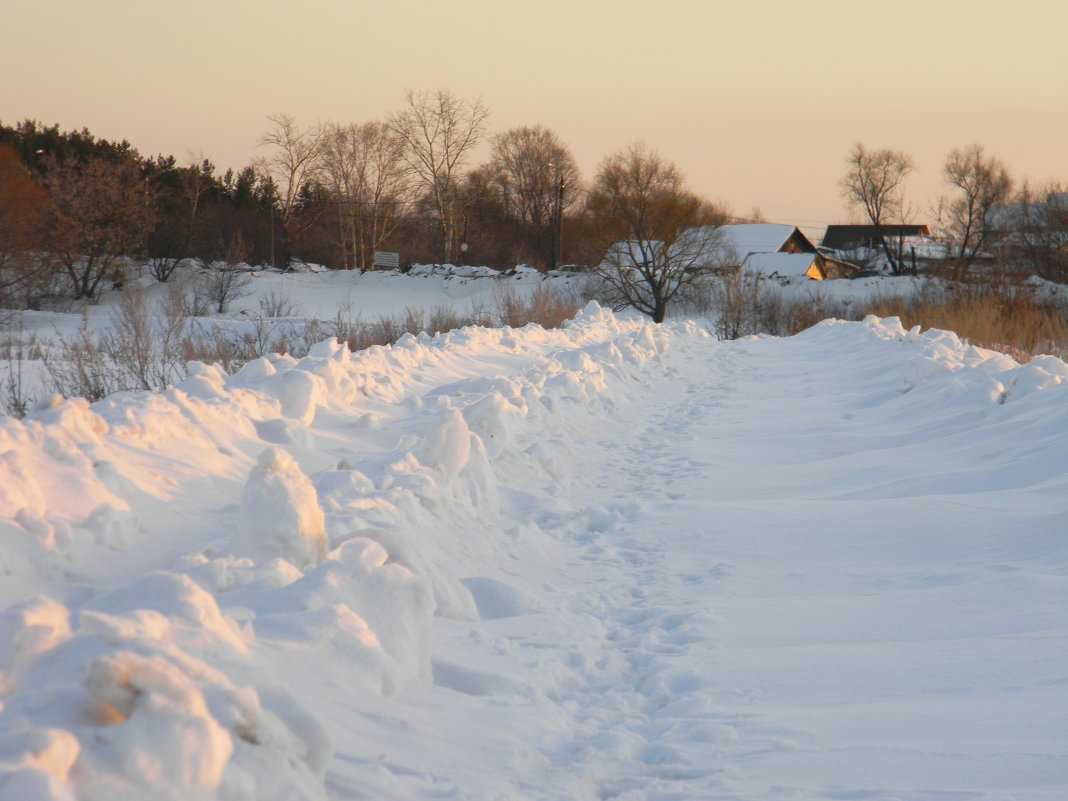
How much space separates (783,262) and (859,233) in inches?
626

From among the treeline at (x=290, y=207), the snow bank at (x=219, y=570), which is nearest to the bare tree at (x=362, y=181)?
the treeline at (x=290, y=207)

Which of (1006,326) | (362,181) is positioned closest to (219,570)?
(1006,326)

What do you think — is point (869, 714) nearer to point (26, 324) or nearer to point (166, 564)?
point (166, 564)

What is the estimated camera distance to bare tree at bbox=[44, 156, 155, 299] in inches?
1143

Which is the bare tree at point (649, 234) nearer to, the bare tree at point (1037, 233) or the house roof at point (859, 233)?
the bare tree at point (1037, 233)

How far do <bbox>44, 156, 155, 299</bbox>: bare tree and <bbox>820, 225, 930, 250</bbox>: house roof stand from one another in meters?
37.9

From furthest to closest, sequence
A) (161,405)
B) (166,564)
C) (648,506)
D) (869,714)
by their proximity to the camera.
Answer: (648,506)
(161,405)
(166,564)
(869,714)

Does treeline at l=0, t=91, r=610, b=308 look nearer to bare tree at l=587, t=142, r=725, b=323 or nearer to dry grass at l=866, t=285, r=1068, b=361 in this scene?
bare tree at l=587, t=142, r=725, b=323

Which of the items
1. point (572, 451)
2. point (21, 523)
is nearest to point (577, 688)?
point (21, 523)

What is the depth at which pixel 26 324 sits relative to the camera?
20641 mm

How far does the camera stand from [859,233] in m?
58.5

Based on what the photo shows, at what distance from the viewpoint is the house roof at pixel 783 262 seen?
4428 cm

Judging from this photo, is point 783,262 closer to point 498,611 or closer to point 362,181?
point 362,181

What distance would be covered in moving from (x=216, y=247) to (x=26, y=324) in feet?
57.2
